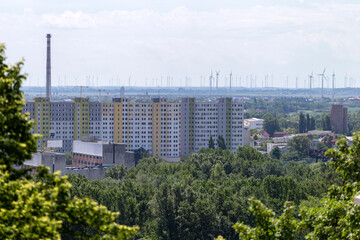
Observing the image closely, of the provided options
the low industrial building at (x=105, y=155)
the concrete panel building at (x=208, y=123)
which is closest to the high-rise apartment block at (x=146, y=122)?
the concrete panel building at (x=208, y=123)

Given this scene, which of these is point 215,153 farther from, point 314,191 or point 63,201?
point 63,201

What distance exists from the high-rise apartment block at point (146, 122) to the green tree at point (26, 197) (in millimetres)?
115075

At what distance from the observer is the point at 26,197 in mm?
11789

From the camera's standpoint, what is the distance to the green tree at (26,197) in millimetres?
11555

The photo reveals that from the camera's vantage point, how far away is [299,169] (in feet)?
270

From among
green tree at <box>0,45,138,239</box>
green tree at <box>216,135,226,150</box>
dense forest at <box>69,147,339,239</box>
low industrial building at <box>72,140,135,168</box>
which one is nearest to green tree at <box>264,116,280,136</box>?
green tree at <box>216,135,226,150</box>

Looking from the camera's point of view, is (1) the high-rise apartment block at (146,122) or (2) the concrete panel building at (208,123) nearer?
(1) the high-rise apartment block at (146,122)

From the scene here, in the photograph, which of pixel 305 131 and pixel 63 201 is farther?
pixel 305 131

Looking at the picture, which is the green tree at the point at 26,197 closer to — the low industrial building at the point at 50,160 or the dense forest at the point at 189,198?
the dense forest at the point at 189,198

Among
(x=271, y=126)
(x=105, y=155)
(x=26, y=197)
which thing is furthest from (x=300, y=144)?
(x=26, y=197)

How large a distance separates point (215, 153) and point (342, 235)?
260 feet

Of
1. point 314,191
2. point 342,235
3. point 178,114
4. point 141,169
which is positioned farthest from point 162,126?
point 342,235

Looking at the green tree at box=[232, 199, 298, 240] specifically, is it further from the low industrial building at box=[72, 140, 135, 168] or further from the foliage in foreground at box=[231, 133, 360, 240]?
the low industrial building at box=[72, 140, 135, 168]

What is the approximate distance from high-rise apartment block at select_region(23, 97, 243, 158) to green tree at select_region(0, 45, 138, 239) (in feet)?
378
